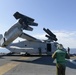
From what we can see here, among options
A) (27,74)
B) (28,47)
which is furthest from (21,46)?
(27,74)

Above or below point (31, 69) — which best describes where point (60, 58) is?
above

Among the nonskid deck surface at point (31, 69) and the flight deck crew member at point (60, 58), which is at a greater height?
the flight deck crew member at point (60, 58)

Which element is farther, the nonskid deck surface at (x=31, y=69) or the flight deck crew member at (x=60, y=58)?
the nonskid deck surface at (x=31, y=69)

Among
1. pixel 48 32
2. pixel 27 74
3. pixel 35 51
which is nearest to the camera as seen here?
pixel 27 74

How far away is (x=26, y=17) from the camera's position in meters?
31.9

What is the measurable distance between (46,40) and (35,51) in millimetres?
3419

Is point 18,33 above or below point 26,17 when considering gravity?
below

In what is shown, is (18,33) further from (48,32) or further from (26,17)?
(48,32)

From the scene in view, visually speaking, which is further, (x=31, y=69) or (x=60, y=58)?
(x=31, y=69)

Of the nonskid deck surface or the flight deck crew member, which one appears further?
the nonskid deck surface

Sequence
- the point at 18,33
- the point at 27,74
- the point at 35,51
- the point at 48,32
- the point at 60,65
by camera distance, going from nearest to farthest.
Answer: the point at 60,65 < the point at 27,74 < the point at 18,33 < the point at 35,51 < the point at 48,32

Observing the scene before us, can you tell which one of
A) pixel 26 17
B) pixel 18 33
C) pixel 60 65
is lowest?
pixel 60 65

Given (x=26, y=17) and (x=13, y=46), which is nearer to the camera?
(x=26, y=17)

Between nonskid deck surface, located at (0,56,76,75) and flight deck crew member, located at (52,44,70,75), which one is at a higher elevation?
flight deck crew member, located at (52,44,70,75)
